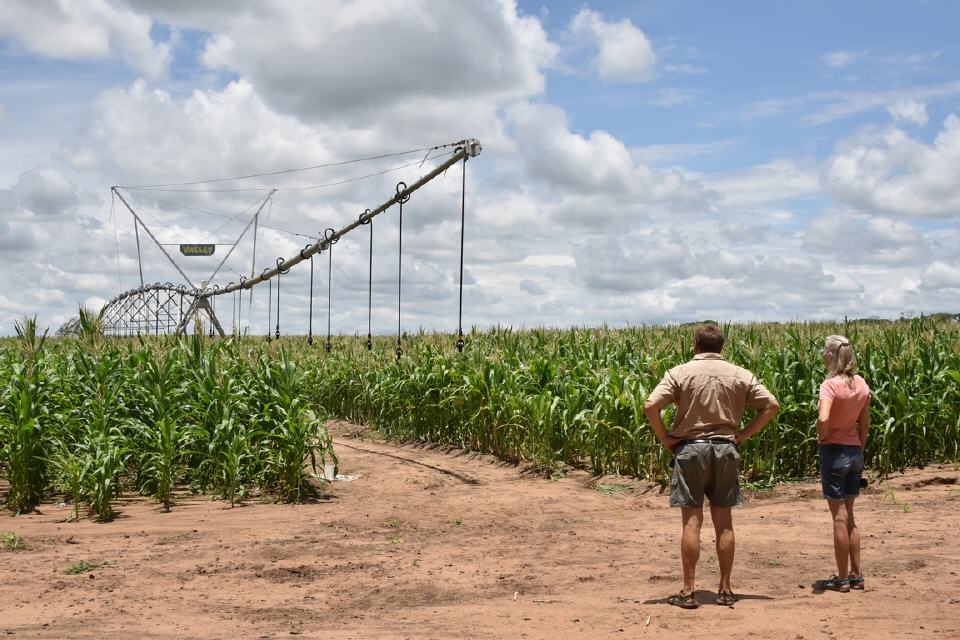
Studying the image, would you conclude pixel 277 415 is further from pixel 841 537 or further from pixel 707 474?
pixel 841 537

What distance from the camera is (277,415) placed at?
1131 centimetres

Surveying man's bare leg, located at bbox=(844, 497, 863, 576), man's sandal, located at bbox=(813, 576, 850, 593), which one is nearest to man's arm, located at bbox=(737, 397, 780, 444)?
man's bare leg, located at bbox=(844, 497, 863, 576)

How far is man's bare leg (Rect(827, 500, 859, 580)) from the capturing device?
6383 millimetres

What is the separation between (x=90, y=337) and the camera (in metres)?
11.4

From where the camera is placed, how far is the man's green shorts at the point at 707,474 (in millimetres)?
5957

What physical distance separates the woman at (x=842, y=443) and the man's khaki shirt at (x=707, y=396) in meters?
0.65

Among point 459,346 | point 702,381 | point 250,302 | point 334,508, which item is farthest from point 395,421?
point 250,302

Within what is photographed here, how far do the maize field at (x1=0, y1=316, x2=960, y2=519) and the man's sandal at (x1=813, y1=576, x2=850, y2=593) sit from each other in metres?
5.03

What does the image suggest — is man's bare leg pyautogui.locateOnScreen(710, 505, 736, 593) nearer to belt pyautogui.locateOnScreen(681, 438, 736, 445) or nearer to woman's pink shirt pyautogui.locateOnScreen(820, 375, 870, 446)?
belt pyautogui.locateOnScreen(681, 438, 736, 445)

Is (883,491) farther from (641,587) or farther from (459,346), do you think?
(459,346)

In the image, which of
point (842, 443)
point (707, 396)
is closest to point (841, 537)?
point (842, 443)

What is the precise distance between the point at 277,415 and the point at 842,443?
7353 millimetres

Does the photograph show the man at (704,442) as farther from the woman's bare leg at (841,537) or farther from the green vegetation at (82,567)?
the green vegetation at (82,567)

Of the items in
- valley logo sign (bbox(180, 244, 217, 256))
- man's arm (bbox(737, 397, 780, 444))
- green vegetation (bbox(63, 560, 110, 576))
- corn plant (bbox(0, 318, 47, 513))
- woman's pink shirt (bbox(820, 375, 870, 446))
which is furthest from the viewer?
valley logo sign (bbox(180, 244, 217, 256))
